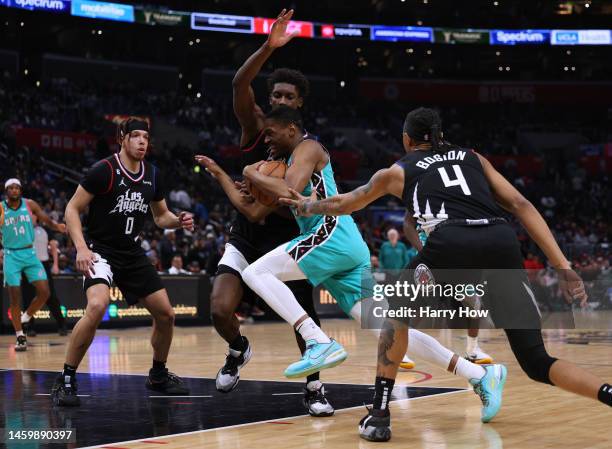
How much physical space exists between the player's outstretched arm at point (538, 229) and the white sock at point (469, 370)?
105 centimetres

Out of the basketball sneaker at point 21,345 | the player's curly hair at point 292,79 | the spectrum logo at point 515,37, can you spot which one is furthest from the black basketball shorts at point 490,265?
the spectrum logo at point 515,37

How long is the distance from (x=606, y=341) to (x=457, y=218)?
9.20 m

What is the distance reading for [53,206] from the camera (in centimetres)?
2058

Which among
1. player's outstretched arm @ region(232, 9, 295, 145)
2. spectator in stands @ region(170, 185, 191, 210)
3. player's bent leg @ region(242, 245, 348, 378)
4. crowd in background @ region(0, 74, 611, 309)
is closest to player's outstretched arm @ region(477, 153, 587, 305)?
player's bent leg @ region(242, 245, 348, 378)

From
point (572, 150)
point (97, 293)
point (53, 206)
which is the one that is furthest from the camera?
point (572, 150)

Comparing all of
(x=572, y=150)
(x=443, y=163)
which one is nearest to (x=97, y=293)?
(x=443, y=163)

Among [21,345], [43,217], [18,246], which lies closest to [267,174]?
[43,217]

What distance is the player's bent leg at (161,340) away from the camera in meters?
7.38

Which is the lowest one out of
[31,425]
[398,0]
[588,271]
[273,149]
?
[588,271]

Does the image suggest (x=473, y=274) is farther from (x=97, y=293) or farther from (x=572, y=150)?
(x=572, y=150)

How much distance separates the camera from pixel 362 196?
546 centimetres

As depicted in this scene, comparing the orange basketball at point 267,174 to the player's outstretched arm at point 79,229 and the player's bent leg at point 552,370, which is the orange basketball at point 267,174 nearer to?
the player's outstretched arm at point 79,229

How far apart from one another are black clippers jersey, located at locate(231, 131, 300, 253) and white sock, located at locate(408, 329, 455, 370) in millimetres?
1139

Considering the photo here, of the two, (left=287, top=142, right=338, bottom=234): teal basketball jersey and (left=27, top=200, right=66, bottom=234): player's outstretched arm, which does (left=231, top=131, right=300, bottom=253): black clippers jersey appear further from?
(left=27, top=200, right=66, bottom=234): player's outstretched arm
